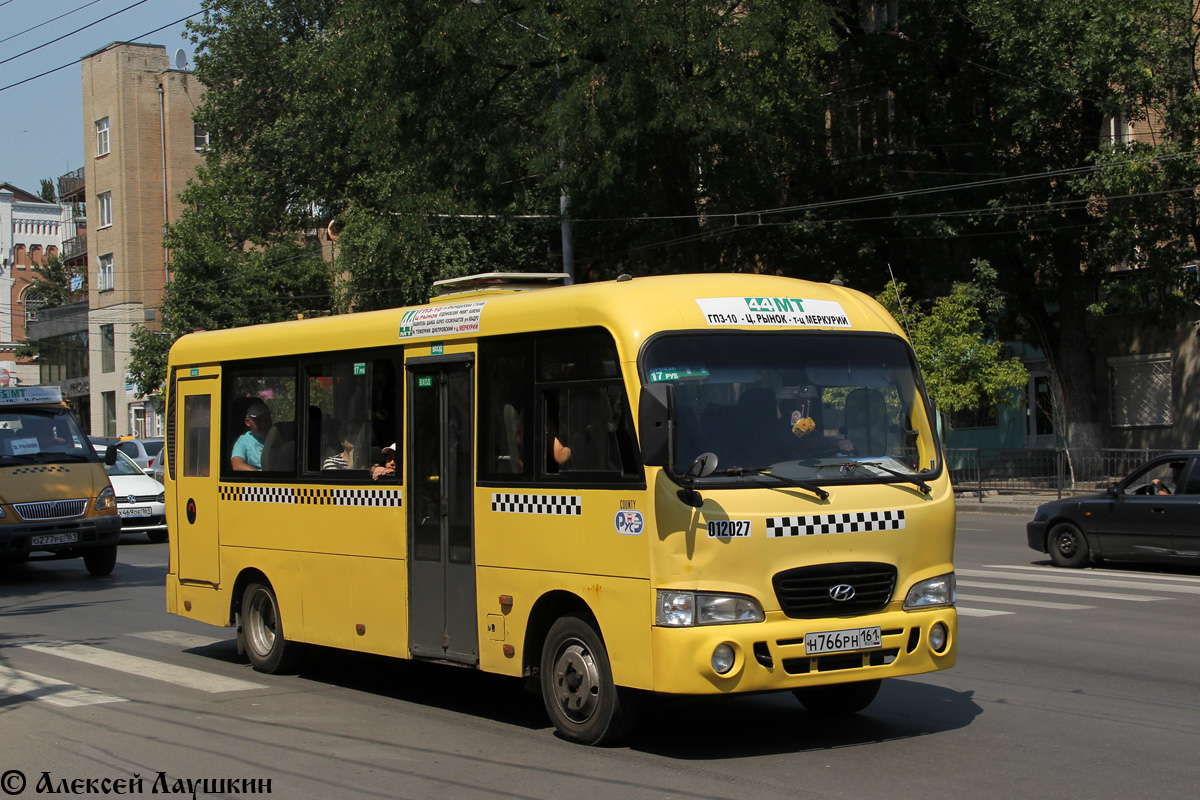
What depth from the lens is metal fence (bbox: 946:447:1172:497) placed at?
26.1 m

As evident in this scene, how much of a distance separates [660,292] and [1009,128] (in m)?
25.0

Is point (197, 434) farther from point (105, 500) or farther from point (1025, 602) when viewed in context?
point (1025, 602)

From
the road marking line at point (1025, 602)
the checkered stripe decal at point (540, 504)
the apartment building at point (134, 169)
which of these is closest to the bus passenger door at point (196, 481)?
the checkered stripe decal at point (540, 504)

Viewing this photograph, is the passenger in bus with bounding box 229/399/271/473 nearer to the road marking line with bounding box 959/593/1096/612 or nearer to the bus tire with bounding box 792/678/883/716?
the bus tire with bounding box 792/678/883/716

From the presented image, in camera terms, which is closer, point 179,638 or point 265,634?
point 265,634

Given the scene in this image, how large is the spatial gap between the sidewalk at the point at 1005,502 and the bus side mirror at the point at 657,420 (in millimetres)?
20563

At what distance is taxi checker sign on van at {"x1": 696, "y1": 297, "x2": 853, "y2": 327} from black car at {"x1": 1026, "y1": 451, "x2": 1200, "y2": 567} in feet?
31.5

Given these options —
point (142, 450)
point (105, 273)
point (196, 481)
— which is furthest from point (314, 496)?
point (105, 273)

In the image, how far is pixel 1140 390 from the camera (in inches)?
1330

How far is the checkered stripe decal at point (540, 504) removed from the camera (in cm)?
739

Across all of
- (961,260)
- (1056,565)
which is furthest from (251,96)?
(1056,565)

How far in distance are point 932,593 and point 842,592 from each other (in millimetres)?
685

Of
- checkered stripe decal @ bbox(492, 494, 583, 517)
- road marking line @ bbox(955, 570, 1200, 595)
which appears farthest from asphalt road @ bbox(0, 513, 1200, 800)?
road marking line @ bbox(955, 570, 1200, 595)

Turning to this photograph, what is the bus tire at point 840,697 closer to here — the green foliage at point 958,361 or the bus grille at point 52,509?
the bus grille at point 52,509
